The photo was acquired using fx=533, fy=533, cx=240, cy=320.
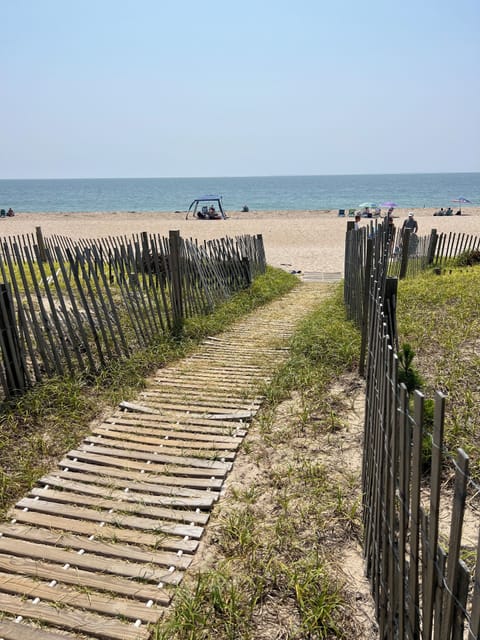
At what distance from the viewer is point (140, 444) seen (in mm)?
4074

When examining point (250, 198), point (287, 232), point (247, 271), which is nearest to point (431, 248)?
point (247, 271)

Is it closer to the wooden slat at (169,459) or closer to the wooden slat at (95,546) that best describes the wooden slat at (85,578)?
the wooden slat at (95,546)

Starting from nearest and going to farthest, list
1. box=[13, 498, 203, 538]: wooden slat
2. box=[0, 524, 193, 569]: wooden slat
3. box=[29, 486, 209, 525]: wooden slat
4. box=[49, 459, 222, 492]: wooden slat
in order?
box=[0, 524, 193, 569]: wooden slat → box=[13, 498, 203, 538]: wooden slat → box=[29, 486, 209, 525]: wooden slat → box=[49, 459, 222, 492]: wooden slat

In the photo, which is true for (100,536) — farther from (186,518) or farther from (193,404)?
(193,404)

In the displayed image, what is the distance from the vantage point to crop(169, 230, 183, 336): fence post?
7.15 metres

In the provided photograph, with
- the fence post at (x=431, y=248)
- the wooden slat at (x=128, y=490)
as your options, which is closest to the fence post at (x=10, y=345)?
the wooden slat at (x=128, y=490)

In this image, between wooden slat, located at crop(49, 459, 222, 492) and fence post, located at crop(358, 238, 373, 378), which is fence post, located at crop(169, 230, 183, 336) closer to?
fence post, located at crop(358, 238, 373, 378)

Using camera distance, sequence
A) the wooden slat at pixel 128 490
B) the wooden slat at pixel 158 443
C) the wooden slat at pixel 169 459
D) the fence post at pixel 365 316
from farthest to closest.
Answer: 1. the fence post at pixel 365 316
2. the wooden slat at pixel 158 443
3. the wooden slat at pixel 169 459
4. the wooden slat at pixel 128 490

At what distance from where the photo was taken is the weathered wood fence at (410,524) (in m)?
1.39

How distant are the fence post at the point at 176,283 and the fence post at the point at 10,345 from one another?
2.63m

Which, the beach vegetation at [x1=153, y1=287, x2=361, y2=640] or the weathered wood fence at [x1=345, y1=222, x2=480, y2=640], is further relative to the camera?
the beach vegetation at [x1=153, y1=287, x2=361, y2=640]

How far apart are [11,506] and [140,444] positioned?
102 centimetres

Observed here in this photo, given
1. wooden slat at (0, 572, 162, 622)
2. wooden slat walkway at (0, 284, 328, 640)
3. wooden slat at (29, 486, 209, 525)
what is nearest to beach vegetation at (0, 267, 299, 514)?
wooden slat walkway at (0, 284, 328, 640)

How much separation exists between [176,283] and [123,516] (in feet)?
14.5
